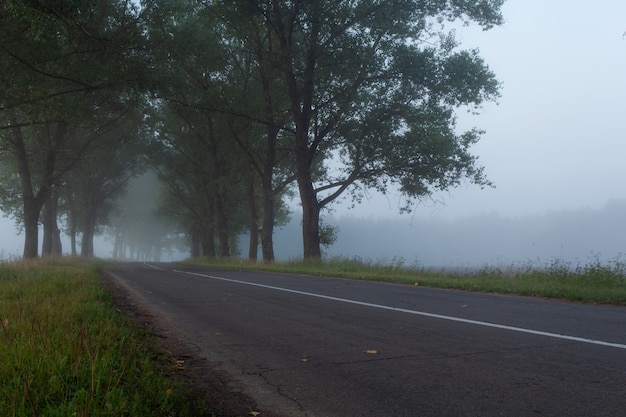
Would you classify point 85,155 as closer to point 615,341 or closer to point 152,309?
point 152,309

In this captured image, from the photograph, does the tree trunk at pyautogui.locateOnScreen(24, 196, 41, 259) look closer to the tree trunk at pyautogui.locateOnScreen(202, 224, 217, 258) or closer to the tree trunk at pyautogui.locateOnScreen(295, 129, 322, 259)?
Answer: the tree trunk at pyautogui.locateOnScreen(202, 224, 217, 258)

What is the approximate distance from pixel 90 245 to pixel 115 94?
28364 mm

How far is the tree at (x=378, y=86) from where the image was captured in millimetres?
21922

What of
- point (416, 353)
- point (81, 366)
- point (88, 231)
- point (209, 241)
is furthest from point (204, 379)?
point (88, 231)

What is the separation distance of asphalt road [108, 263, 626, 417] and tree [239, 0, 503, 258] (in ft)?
45.3

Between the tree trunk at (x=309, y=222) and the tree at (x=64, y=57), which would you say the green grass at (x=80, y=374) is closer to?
the tree at (x=64, y=57)

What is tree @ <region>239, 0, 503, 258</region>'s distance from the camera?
71.9 feet

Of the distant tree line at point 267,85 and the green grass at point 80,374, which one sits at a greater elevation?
the distant tree line at point 267,85

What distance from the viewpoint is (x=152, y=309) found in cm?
912

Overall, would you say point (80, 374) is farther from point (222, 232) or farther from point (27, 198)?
point (222, 232)

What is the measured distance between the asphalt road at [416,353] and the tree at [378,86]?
45.3 feet

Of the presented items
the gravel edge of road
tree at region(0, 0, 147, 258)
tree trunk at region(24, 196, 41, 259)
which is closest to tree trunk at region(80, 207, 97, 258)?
tree trunk at region(24, 196, 41, 259)

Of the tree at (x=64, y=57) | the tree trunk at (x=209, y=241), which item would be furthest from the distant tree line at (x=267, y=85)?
the tree trunk at (x=209, y=241)

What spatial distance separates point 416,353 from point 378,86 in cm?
1986
